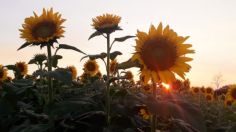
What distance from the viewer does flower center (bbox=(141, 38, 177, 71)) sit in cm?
317

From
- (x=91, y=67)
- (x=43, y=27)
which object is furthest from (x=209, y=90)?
(x=43, y=27)

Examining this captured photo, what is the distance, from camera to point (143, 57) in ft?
10.4

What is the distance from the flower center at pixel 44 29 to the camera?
4.02 meters

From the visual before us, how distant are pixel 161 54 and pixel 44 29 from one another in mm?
1306

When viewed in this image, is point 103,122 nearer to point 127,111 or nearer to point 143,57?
point 127,111

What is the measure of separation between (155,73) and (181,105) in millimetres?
Result: 435

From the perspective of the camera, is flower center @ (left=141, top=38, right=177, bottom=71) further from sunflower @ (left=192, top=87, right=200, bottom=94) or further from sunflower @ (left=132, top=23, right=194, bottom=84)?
sunflower @ (left=192, top=87, right=200, bottom=94)

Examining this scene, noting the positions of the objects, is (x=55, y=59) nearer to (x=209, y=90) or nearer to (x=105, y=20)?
(x=105, y=20)

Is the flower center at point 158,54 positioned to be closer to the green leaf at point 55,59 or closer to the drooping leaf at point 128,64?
the drooping leaf at point 128,64

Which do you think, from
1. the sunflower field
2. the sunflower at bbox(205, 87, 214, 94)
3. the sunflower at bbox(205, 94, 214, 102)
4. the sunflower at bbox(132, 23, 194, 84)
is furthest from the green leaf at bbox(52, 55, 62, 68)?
the sunflower at bbox(205, 87, 214, 94)

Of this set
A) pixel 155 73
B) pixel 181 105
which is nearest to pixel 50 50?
pixel 155 73

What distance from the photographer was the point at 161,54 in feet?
10.6

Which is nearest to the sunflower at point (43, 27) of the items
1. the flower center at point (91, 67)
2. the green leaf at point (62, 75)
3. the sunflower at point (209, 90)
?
the green leaf at point (62, 75)

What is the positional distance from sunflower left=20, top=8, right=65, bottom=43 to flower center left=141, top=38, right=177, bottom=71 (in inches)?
41.3
